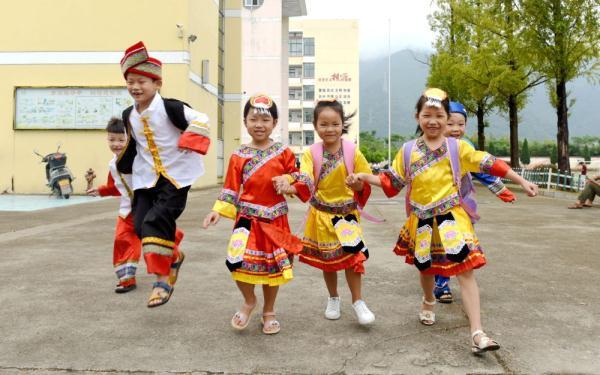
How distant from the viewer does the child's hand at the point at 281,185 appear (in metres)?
2.98

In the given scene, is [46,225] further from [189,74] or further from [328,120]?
[189,74]

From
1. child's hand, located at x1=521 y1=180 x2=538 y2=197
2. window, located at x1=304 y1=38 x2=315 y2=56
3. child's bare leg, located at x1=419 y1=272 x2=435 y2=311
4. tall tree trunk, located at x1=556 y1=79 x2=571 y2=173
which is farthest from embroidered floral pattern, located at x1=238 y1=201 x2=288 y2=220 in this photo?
window, located at x1=304 y1=38 x2=315 y2=56

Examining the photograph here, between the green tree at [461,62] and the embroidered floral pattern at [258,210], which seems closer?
the embroidered floral pattern at [258,210]

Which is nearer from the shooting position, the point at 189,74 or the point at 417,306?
the point at 417,306

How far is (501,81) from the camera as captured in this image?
22.6 m

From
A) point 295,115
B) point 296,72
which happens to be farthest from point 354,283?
point 296,72

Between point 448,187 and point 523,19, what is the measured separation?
1826cm

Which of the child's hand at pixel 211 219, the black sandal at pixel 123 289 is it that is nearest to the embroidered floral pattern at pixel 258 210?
the child's hand at pixel 211 219

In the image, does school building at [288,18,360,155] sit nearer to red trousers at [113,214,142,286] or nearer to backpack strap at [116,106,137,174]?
red trousers at [113,214,142,286]

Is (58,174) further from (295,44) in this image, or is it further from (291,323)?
(295,44)

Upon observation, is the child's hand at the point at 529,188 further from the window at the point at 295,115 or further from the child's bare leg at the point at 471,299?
the window at the point at 295,115

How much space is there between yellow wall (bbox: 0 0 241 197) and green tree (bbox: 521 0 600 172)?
1217 centimetres

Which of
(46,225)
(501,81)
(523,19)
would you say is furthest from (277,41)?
(46,225)

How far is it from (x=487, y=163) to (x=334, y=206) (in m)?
0.96
